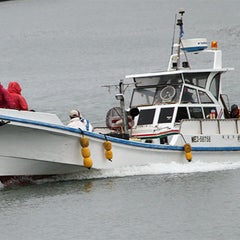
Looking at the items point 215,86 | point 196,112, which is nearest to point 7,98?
point 196,112

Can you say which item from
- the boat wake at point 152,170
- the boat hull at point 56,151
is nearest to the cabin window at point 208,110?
the boat wake at point 152,170

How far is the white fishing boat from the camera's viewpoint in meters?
19.5

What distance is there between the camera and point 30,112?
19156mm

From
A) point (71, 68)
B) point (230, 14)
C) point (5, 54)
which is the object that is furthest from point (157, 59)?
point (230, 14)

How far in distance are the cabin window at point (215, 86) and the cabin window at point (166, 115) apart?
53.7 inches

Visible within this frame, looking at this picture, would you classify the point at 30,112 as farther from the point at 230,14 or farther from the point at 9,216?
the point at 230,14

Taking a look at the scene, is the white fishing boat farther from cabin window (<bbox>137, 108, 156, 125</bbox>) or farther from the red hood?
the red hood

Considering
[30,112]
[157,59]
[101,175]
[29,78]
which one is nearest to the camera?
[30,112]

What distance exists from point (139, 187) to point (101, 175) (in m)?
0.94

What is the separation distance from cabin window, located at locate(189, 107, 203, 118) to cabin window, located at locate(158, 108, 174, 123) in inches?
18.7

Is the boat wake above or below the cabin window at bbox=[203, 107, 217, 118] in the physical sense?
below

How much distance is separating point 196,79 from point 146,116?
1480 millimetres

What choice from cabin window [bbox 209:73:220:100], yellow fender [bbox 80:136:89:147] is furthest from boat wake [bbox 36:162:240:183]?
cabin window [bbox 209:73:220:100]

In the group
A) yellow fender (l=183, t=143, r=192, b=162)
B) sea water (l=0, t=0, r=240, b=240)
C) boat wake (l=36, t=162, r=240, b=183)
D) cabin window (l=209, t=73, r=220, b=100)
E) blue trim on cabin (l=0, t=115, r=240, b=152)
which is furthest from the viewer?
cabin window (l=209, t=73, r=220, b=100)
